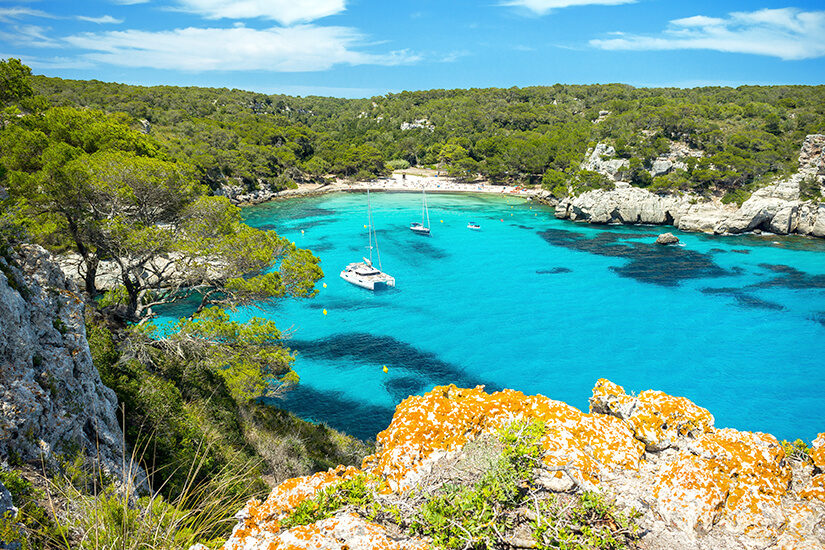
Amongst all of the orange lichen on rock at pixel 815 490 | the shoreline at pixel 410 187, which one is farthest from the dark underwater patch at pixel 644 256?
the orange lichen on rock at pixel 815 490

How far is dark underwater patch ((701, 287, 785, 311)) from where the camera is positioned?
3012cm

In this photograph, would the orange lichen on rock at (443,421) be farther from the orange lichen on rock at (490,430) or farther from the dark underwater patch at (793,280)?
the dark underwater patch at (793,280)

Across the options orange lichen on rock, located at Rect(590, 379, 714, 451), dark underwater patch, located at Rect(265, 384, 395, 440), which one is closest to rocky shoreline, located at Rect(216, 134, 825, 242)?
dark underwater patch, located at Rect(265, 384, 395, 440)

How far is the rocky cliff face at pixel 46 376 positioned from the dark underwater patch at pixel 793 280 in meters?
41.5

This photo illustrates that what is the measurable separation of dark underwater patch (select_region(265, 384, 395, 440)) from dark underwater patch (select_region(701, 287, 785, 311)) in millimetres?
27224

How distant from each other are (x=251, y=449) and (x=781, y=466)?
9.78 metres

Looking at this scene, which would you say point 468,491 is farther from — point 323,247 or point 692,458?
point 323,247

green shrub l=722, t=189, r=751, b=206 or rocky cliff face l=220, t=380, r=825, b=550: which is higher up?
green shrub l=722, t=189, r=751, b=206

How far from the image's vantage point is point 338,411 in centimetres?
1834

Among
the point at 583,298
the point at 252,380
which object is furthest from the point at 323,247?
the point at 252,380

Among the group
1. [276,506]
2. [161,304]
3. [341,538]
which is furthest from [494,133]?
[341,538]

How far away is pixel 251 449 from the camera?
1032 centimetres

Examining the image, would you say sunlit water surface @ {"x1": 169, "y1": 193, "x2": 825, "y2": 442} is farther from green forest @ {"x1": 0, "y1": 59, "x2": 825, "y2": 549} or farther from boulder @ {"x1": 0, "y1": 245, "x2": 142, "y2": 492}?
boulder @ {"x1": 0, "y1": 245, "x2": 142, "y2": 492}

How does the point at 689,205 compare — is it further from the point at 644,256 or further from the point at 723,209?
the point at 644,256
